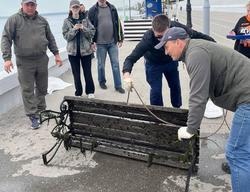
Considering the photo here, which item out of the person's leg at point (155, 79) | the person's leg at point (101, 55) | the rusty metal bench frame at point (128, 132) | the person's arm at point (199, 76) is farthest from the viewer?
the person's leg at point (101, 55)

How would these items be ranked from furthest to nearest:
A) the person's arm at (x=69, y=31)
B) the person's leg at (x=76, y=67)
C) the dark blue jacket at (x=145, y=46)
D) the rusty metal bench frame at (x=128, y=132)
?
the person's leg at (x=76, y=67)
the person's arm at (x=69, y=31)
the dark blue jacket at (x=145, y=46)
the rusty metal bench frame at (x=128, y=132)

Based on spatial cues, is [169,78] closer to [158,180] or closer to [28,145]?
[158,180]

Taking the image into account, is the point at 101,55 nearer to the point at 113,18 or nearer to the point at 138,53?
the point at 113,18

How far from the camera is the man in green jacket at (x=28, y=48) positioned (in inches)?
209

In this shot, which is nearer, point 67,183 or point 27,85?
point 67,183

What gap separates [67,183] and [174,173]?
1166 mm

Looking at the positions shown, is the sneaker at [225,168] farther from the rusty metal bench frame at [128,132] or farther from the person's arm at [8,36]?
the person's arm at [8,36]

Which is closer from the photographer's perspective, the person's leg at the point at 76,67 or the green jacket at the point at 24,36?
the green jacket at the point at 24,36

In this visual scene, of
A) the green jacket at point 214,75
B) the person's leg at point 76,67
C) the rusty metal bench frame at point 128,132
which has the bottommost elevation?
the rusty metal bench frame at point 128,132

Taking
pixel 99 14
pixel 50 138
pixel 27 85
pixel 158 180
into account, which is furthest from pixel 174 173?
pixel 99 14

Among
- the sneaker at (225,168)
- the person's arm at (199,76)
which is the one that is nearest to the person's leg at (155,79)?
the sneaker at (225,168)

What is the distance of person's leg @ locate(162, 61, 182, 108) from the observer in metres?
4.97

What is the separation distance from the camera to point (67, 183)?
3939mm

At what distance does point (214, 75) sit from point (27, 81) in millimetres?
3447
